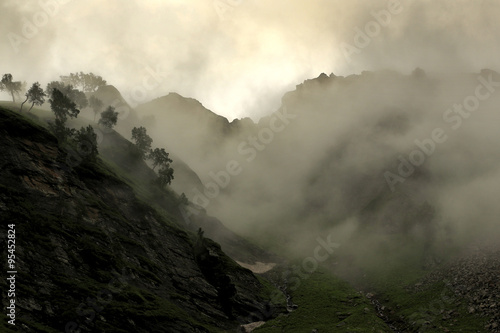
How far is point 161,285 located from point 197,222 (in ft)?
327

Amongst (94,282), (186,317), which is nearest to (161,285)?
(186,317)

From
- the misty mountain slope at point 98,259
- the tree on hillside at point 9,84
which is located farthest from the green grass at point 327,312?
the tree on hillside at point 9,84

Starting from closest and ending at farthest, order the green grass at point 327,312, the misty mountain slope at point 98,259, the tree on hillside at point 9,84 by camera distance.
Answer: the misty mountain slope at point 98,259 < the green grass at point 327,312 < the tree on hillside at point 9,84

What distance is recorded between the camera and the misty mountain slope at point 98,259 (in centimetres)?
6238

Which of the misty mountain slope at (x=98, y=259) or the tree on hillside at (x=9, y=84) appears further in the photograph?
the tree on hillside at (x=9, y=84)

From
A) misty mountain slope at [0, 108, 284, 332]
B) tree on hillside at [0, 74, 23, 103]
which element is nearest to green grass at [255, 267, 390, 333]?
misty mountain slope at [0, 108, 284, 332]

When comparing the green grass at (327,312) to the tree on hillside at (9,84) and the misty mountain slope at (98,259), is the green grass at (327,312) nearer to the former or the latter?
the misty mountain slope at (98,259)

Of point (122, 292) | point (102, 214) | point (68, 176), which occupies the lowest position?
point (122, 292)

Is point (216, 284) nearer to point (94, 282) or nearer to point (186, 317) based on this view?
point (186, 317)

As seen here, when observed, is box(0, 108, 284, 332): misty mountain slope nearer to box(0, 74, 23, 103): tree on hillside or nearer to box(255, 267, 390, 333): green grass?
box(255, 267, 390, 333): green grass

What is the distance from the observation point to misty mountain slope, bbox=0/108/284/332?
6238 cm

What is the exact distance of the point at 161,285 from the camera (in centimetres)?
9350

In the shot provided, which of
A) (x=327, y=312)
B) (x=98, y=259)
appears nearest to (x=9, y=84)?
(x=98, y=259)

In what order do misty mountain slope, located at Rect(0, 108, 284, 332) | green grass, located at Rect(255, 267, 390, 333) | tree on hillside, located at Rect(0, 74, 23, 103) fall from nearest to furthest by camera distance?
1. misty mountain slope, located at Rect(0, 108, 284, 332)
2. green grass, located at Rect(255, 267, 390, 333)
3. tree on hillside, located at Rect(0, 74, 23, 103)
